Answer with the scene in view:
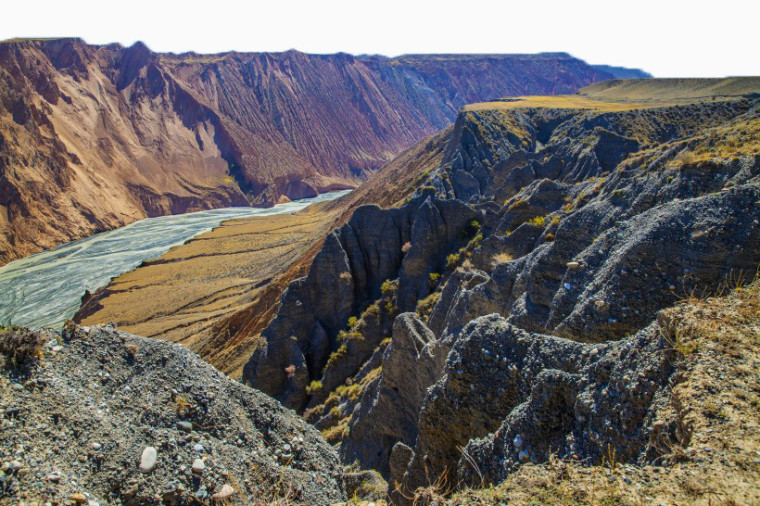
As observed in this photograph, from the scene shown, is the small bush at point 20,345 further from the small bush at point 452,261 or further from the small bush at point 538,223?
the small bush at point 452,261

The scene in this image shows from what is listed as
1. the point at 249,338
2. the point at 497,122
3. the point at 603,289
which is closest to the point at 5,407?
the point at 603,289

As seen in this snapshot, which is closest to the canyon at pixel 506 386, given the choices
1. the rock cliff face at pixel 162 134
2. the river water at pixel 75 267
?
the river water at pixel 75 267

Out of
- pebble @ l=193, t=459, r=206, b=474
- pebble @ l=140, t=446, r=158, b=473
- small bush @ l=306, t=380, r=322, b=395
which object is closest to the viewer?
pebble @ l=140, t=446, r=158, b=473

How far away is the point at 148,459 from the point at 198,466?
789mm

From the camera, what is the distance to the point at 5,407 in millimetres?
5566

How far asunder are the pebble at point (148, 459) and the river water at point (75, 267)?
165 ft

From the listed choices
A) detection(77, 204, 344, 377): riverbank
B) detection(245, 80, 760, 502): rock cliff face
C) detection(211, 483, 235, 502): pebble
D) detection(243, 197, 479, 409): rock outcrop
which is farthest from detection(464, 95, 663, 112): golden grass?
detection(211, 483, 235, 502): pebble

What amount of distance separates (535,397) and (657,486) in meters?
2.00

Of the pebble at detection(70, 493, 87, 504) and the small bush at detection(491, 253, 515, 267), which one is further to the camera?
the small bush at detection(491, 253, 515, 267)

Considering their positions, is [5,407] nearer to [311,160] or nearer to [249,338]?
[249,338]

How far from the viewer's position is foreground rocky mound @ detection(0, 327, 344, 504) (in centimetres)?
551

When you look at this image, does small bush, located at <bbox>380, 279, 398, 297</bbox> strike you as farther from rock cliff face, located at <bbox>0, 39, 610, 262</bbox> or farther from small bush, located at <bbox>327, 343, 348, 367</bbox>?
rock cliff face, located at <bbox>0, 39, 610, 262</bbox>

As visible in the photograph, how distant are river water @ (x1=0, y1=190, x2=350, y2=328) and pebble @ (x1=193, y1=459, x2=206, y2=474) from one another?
5044 cm

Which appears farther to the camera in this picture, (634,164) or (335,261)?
(335,261)
